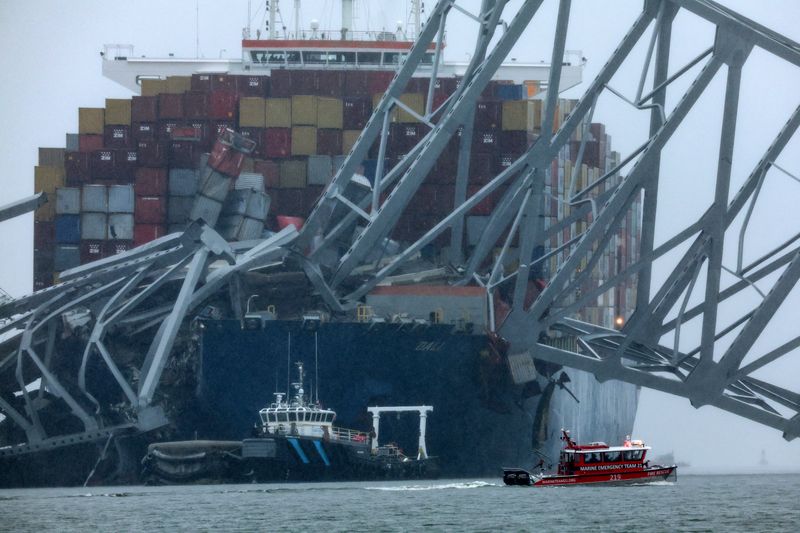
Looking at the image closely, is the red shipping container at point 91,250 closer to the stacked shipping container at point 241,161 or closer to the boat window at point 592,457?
the stacked shipping container at point 241,161

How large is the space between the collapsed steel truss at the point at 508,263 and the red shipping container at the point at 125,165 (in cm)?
676

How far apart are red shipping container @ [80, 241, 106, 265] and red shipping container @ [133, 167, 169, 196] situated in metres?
2.15

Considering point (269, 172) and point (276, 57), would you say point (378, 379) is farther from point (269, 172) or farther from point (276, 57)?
point (276, 57)

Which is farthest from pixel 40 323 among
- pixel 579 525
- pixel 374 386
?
pixel 579 525

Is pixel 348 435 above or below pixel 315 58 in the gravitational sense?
below

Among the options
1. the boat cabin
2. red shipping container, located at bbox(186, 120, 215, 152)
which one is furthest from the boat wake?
red shipping container, located at bbox(186, 120, 215, 152)

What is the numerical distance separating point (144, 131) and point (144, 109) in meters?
1.09

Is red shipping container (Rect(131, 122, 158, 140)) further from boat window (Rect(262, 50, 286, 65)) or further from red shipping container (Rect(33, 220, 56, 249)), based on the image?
boat window (Rect(262, 50, 286, 65))

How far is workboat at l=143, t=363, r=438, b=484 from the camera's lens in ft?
215

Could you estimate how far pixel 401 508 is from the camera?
192 ft

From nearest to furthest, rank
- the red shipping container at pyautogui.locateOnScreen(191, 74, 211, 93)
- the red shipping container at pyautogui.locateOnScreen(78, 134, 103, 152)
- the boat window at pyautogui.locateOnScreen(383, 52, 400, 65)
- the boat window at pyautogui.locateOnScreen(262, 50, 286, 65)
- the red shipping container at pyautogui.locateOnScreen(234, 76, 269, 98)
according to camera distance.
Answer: the red shipping container at pyautogui.locateOnScreen(78, 134, 103, 152), the red shipping container at pyautogui.locateOnScreen(191, 74, 211, 93), the red shipping container at pyautogui.locateOnScreen(234, 76, 269, 98), the boat window at pyautogui.locateOnScreen(383, 52, 400, 65), the boat window at pyautogui.locateOnScreen(262, 50, 286, 65)

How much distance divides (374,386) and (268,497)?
7.25 m

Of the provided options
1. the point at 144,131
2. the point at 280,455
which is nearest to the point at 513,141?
the point at 144,131

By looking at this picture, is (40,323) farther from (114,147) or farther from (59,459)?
(114,147)
